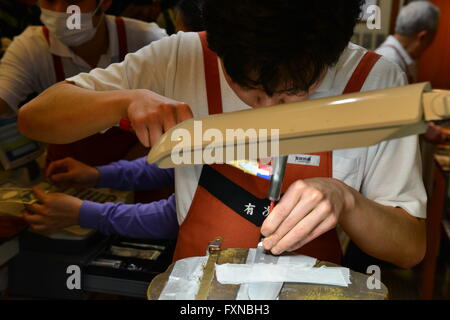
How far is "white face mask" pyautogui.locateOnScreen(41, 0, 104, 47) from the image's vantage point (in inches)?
29.3

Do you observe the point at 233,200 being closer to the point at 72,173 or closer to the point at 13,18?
the point at 72,173

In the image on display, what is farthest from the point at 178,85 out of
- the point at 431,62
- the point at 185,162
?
the point at 431,62

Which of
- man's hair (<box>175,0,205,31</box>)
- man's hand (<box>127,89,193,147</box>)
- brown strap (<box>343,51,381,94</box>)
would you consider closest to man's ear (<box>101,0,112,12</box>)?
man's hair (<box>175,0,205,31</box>)

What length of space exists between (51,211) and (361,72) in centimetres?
61

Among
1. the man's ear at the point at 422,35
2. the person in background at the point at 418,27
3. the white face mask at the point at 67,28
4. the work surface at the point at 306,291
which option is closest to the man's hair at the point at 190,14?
the white face mask at the point at 67,28

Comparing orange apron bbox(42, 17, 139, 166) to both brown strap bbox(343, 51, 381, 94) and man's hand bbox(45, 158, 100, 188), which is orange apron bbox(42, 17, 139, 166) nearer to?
man's hand bbox(45, 158, 100, 188)

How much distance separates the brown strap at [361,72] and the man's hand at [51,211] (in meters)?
0.55

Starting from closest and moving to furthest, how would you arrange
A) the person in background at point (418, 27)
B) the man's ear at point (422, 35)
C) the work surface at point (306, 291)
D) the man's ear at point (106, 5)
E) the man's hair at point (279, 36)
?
the man's hair at point (279, 36) < the work surface at point (306, 291) < the man's ear at point (106, 5) < the person in background at point (418, 27) < the man's ear at point (422, 35)

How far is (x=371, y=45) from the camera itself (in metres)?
0.82

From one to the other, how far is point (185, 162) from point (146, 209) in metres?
0.52

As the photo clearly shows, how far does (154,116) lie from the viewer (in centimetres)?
61

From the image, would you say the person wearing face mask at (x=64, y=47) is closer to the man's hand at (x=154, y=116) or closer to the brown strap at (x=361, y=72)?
the man's hand at (x=154, y=116)

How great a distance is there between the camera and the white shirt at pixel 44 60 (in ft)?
2.53
